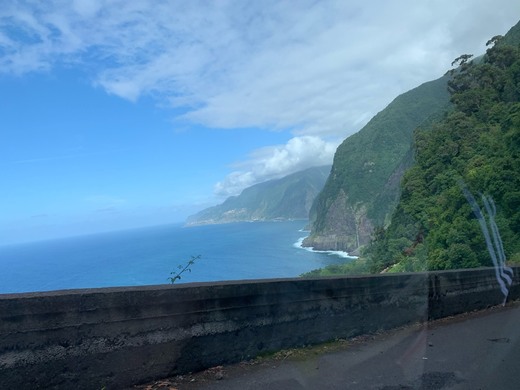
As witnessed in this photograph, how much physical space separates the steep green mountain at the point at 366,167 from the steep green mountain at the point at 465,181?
5126cm

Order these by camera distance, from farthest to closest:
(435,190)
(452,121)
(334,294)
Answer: (452,121) < (435,190) < (334,294)

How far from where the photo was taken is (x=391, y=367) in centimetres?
493

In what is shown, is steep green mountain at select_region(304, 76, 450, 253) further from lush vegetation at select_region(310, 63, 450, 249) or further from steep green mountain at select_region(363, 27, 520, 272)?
steep green mountain at select_region(363, 27, 520, 272)

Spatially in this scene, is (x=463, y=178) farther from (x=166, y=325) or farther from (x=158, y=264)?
(x=158, y=264)

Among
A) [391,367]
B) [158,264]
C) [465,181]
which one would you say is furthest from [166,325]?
[158,264]

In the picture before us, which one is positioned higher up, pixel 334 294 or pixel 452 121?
pixel 452 121

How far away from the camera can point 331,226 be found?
132375 mm

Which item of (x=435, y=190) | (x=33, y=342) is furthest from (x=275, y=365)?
(x=435, y=190)

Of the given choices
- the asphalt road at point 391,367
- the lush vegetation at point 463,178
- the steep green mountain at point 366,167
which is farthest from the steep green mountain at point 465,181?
the steep green mountain at point 366,167

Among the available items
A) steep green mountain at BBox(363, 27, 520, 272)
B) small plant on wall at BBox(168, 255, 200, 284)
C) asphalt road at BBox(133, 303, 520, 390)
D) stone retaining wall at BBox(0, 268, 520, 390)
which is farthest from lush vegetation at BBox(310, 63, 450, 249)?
stone retaining wall at BBox(0, 268, 520, 390)

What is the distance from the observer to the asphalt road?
4.37 meters

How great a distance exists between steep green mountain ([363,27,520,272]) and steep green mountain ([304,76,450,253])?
2018 inches

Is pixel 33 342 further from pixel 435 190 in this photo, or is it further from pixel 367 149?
pixel 367 149

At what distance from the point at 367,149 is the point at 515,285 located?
5008 inches
